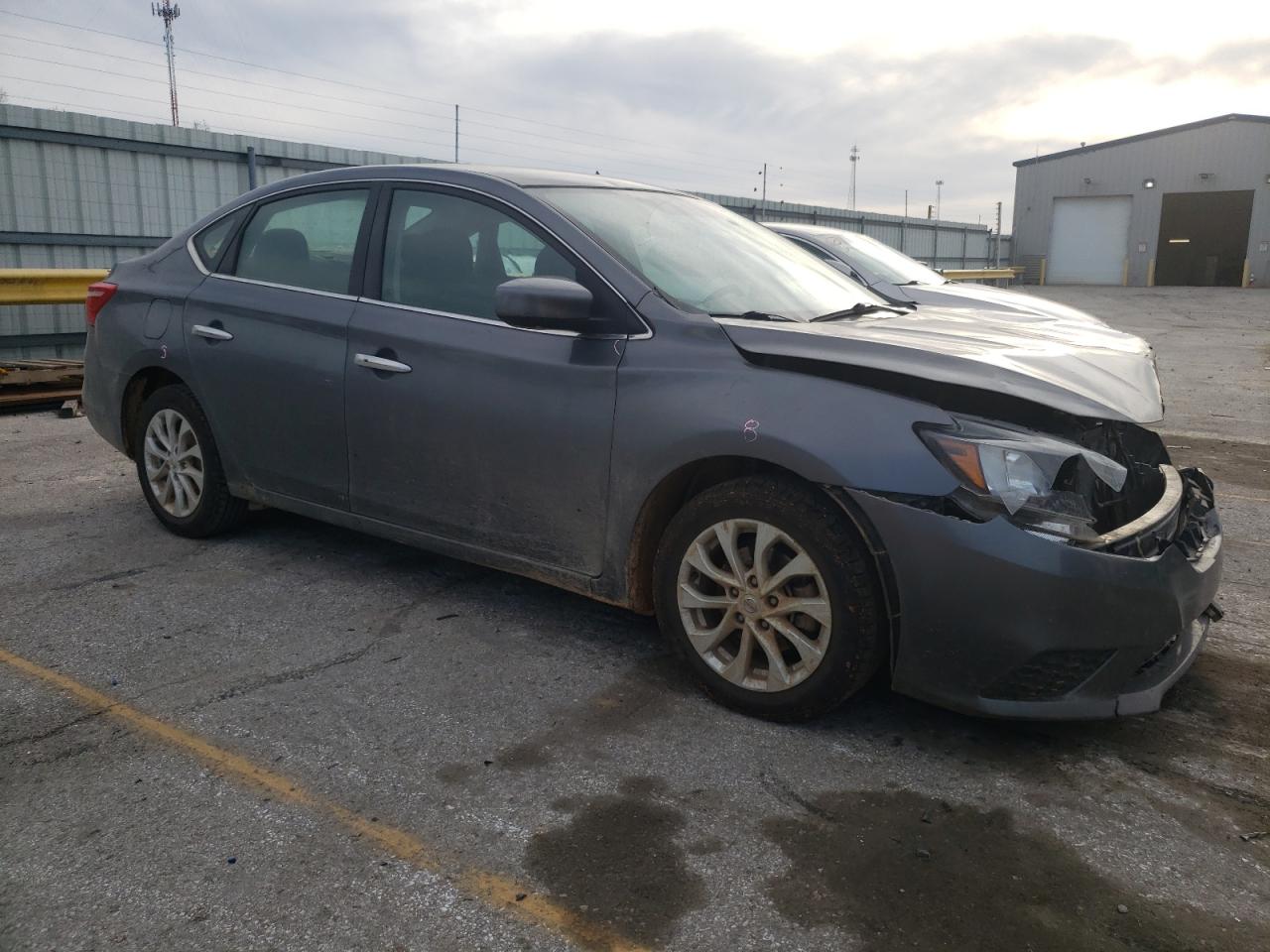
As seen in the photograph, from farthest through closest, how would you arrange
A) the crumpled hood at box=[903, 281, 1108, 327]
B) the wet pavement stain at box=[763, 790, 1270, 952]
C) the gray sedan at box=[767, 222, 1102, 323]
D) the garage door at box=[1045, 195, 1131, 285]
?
1. the garage door at box=[1045, 195, 1131, 285]
2. the gray sedan at box=[767, 222, 1102, 323]
3. the crumpled hood at box=[903, 281, 1108, 327]
4. the wet pavement stain at box=[763, 790, 1270, 952]

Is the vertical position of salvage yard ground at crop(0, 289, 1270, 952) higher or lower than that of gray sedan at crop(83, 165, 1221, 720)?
lower

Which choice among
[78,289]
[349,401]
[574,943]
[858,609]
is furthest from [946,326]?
[78,289]

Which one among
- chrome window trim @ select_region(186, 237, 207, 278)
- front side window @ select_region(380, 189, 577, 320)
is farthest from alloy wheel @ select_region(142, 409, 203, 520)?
front side window @ select_region(380, 189, 577, 320)

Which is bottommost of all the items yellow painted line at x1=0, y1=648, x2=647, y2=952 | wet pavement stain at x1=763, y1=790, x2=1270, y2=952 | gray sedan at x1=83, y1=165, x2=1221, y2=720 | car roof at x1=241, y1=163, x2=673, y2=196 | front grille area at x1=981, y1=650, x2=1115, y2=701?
yellow painted line at x1=0, y1=648, x2=647, y2=952

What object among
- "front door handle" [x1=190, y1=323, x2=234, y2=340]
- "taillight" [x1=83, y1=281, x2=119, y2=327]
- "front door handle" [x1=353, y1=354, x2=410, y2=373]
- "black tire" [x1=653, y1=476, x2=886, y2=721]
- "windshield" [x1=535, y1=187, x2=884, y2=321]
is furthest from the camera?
"taillight" [x1=83, y1=281, x2=119, y2=327]

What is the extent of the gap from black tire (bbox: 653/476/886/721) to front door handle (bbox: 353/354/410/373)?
4.16ft

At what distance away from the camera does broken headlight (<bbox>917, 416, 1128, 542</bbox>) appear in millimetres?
2748

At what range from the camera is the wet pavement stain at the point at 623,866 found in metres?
2.27

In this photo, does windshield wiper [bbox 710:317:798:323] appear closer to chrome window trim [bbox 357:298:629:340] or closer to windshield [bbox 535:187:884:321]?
windshield [bbox 535:187:884:321]

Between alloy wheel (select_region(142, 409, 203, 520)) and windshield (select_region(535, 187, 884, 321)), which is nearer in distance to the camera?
windshield (select_region(535, 187, 884, 321))

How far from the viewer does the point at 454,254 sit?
154 inches

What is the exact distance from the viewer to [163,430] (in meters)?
4.92

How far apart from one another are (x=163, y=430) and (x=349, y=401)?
1413 mm

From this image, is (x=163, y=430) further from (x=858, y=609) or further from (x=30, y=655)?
(x=858, y=609)
